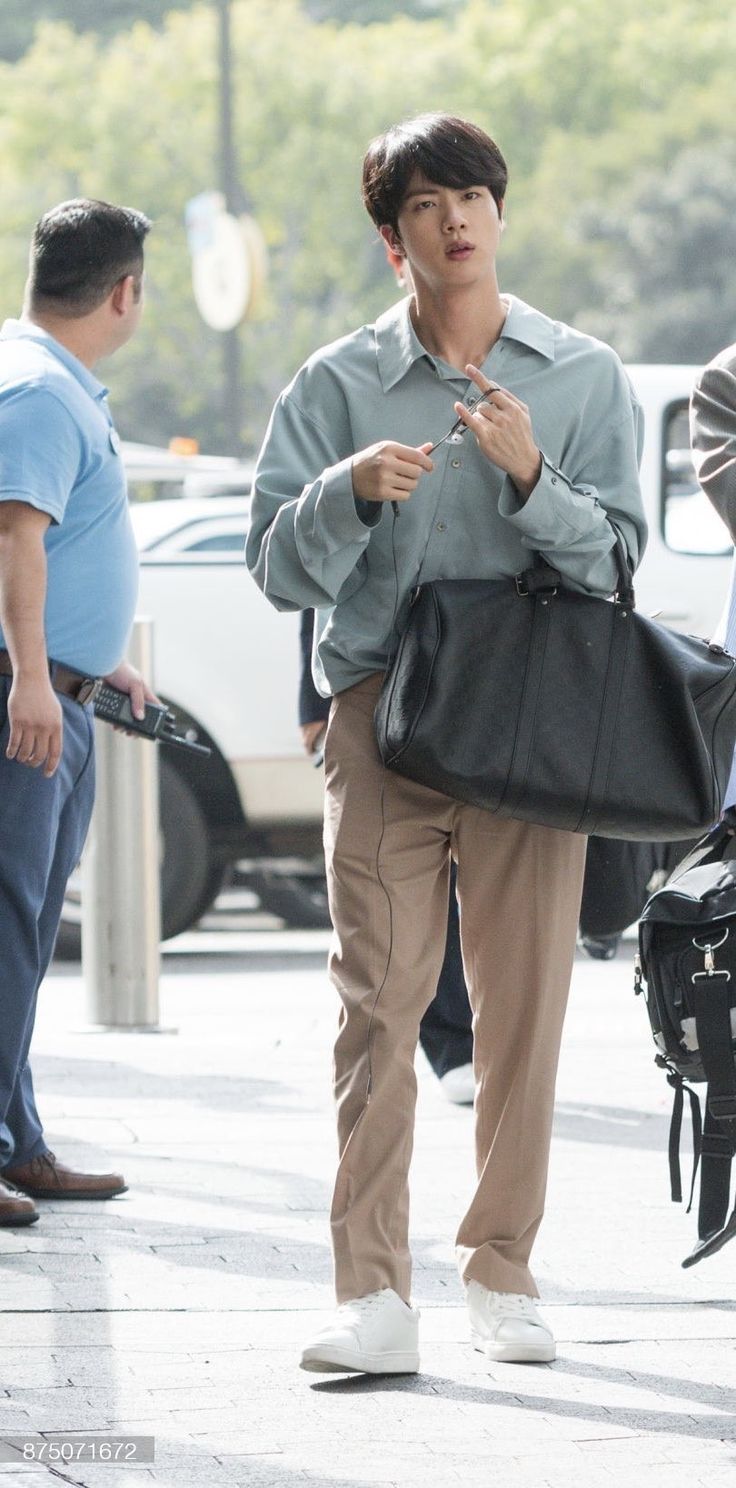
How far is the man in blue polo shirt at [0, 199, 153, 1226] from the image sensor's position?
4441 mm

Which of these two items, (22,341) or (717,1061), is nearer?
(717,1061)

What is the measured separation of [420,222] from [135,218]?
142 cm

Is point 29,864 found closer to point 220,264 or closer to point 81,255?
point 81,255

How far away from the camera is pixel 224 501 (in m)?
9.48

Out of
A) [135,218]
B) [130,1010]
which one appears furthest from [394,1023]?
[130,1010]

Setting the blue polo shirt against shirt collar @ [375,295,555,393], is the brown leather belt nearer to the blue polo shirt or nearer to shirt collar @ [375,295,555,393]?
the blue polo shirt

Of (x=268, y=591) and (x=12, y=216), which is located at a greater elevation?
(x=12, y=216)

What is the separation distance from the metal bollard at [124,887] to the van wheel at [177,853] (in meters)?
1.90

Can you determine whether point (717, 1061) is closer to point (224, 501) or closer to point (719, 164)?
point (224, 501)

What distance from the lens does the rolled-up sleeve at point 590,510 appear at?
347 centimetres

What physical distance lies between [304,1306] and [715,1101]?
911mm

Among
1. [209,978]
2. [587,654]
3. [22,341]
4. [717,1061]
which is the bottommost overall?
[209,978]

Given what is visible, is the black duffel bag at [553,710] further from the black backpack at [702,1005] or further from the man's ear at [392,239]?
the man's ear at [392,239]

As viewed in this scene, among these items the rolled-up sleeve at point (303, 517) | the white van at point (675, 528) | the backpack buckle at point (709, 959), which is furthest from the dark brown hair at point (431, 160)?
the white van at point (675, 528)
